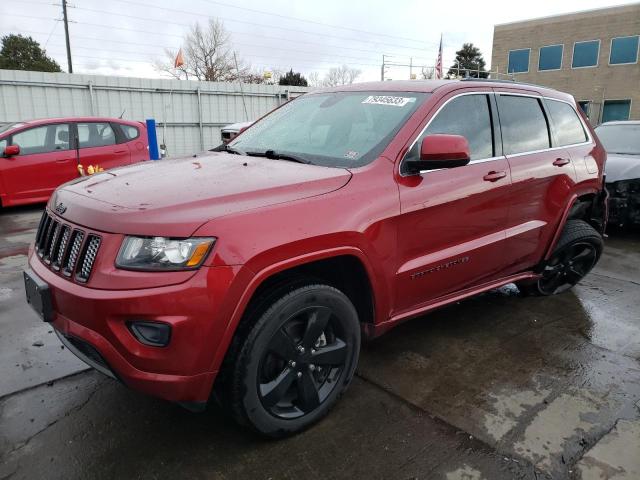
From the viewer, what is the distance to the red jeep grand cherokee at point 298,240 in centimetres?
199

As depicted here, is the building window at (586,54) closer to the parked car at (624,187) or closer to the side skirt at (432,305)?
the parked car at (624,187)

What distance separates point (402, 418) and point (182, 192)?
163 cm

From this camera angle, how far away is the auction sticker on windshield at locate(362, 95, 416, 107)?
3.02 meters

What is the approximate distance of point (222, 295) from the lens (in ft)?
6.56

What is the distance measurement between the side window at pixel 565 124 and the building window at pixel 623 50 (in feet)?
101

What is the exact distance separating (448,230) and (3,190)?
769 centimetres

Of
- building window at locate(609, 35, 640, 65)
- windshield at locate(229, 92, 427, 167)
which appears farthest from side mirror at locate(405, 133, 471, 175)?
building window at locate(609, 35, 640, 65)

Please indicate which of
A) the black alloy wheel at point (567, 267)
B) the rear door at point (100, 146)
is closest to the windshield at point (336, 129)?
the black alloy wheel at point (567, 267)

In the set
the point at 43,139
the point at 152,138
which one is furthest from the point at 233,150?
the point at 43,139

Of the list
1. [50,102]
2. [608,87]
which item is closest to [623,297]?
[50,102]

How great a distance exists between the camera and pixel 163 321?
1933 mm

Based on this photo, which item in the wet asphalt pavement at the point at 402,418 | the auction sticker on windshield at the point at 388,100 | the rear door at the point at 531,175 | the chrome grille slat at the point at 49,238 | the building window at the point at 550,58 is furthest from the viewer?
the building window at the point at 550,58

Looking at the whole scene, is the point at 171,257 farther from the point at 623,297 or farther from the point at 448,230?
the point at 623,297

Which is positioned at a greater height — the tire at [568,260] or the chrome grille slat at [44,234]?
the chrome grille slat at [44,234]
